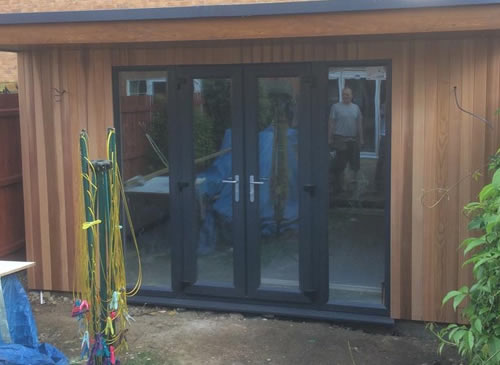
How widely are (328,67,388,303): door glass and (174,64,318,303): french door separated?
8.5 inches

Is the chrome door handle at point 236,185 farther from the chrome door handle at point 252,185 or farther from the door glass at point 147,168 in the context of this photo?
the door glass at point 147,168

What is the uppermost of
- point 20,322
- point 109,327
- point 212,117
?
point 212,117

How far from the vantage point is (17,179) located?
809cm

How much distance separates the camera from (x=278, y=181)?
235 inches

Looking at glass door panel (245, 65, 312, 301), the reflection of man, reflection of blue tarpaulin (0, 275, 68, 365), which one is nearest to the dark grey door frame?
glass door panel (245, 65, 312, 301)

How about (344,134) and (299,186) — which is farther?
(299,186)

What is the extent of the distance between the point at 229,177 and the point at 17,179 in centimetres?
336

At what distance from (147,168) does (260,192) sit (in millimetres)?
1134

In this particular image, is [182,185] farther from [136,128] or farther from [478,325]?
[478,325]

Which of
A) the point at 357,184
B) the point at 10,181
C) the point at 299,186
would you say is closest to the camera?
the point at 357,184

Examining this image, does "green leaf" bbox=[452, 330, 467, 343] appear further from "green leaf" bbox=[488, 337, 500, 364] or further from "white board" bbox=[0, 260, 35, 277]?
"white board" bbox=[0, 260, 35, 277]

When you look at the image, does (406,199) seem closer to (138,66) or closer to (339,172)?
(339,172)

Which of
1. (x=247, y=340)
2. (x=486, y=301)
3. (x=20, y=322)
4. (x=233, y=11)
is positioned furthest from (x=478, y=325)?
(x=20, y=322)

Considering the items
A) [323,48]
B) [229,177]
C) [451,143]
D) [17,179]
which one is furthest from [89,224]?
[17,179]
